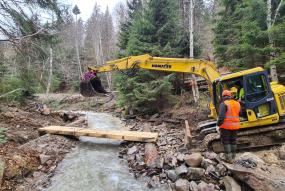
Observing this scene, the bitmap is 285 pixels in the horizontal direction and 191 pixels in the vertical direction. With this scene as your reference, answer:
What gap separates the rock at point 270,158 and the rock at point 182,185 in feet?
7.57

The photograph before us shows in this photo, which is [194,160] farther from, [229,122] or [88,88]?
[88,88]

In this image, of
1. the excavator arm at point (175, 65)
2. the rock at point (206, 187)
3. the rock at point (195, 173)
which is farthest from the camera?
the excavator arm at point (175, 65)

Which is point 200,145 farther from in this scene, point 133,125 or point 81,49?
point 81,49

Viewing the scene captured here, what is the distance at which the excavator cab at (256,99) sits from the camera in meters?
7.36

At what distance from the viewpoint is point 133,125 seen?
14.1m

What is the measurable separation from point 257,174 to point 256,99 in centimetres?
283

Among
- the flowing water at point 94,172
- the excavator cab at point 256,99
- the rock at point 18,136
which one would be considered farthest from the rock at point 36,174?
the excavator cab at point 256,99

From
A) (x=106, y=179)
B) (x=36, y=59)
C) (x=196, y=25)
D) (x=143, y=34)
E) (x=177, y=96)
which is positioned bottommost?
(x=106, y=179)

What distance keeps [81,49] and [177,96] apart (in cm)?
2840

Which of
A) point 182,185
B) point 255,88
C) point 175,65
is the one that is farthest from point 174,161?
point 175,65

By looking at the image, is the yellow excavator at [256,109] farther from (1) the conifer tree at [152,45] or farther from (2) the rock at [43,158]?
(1) the conifer tree at [152,45]

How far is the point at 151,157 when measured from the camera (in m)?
7.73

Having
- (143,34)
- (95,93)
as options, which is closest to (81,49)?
(143,34)

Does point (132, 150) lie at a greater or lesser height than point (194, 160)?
lesser
